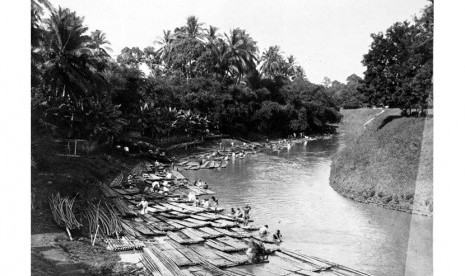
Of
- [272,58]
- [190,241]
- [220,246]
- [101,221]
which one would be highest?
[272,58]

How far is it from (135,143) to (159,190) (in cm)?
203

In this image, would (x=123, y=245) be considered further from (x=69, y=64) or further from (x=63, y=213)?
(x=69, y=64)

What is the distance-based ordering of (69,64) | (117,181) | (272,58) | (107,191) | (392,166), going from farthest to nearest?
(392,166) → (272,58) → (69,64) → (117,181) → (107,191)

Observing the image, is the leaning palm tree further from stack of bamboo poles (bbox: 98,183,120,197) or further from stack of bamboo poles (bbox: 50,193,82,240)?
stack of bamboo poles (bbox: 50,193,82,240)

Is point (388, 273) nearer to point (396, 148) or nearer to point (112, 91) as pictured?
point (396, 148)

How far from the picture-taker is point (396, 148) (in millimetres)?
13195

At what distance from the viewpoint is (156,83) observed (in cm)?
1959

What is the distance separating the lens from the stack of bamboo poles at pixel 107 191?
30.2ft

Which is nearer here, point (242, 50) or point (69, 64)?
point (69, 64)

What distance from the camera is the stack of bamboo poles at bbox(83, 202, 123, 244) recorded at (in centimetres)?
763

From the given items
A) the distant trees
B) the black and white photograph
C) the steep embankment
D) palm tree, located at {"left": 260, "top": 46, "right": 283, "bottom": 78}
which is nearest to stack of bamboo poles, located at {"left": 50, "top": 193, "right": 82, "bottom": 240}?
the black and white photograph

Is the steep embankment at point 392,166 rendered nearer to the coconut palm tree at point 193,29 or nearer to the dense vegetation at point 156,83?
the dense vegetation at point 156,83

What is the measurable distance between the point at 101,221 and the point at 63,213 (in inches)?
27.6

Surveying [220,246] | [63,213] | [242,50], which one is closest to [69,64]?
[242,50]
